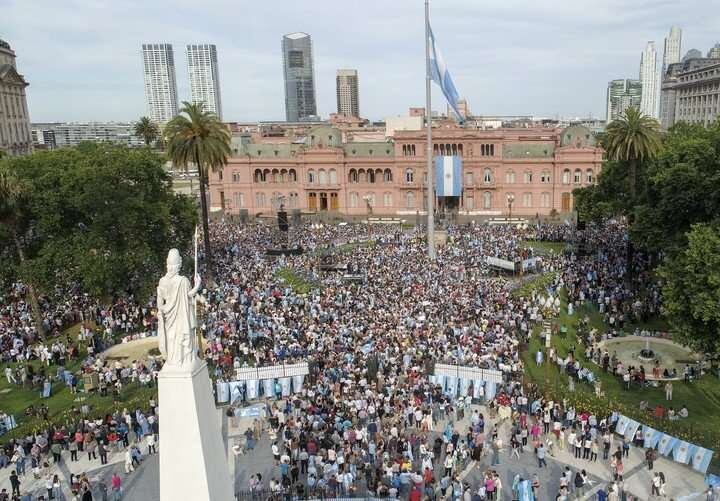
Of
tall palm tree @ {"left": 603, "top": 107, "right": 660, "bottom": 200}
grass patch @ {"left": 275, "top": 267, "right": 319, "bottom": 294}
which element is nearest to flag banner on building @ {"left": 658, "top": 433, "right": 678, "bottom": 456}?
grass patch @ {"left": 275, "top": 267, "right": 319, "bottom": 294}

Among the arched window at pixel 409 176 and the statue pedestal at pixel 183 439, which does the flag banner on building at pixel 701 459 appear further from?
the arched window at pixel 409 176

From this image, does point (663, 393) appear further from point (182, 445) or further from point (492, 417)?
point (182, 445)

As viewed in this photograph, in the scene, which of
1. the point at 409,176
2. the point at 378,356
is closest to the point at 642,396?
the point at 378,356

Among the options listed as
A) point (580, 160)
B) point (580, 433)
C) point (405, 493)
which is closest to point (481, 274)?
point (580, 433)

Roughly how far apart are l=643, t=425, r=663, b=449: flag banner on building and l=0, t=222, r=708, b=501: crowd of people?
47.5 inches

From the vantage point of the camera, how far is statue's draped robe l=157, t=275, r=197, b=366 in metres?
10.4

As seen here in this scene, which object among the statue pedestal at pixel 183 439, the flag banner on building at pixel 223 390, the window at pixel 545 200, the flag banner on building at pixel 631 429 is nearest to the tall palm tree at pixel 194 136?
the flag banner on building at pixel 223 390

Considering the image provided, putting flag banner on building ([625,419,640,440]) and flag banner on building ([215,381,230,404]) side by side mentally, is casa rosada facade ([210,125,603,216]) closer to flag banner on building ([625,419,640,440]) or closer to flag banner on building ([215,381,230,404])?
flag banner on building ([215,381,230,404])

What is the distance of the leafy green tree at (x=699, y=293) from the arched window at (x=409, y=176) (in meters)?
53.8

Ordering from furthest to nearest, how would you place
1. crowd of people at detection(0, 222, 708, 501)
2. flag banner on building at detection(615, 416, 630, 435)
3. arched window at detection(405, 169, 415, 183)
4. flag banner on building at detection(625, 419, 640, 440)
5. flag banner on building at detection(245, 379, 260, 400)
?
arched window at detection(405, 169, 415, 183)
flag banner on building at detection(245, 379, 260, 400)
flag banner on building at detection(615, 416, 630, 435)
flag banner on building at detection(625, 419, 640, 440)
crowd of people at detection(0, 222, 708, 501)

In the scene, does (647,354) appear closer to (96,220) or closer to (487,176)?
(96,220)

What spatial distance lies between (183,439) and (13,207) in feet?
79.9

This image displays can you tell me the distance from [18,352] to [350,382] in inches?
693

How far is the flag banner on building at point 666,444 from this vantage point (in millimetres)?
19092
